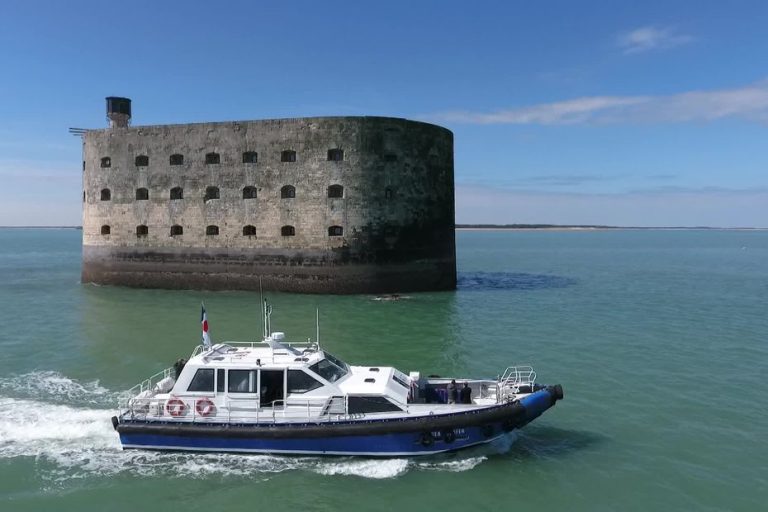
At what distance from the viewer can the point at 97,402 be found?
1362 centimetres

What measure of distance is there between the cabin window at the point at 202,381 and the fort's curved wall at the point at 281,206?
18183 mm

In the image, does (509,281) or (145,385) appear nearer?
(145,385)

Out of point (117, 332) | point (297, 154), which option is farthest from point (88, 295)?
point (297, 154)

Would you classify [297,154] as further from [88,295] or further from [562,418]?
[562,418]

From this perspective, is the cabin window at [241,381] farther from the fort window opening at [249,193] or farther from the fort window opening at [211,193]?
the fort window opening at [211,193]

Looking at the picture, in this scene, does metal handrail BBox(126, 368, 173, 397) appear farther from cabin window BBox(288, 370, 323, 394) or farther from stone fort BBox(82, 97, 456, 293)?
stone fort BBox(82, 97, 456, 293)

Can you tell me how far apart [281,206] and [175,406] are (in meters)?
19.7

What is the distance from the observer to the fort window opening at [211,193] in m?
30.9

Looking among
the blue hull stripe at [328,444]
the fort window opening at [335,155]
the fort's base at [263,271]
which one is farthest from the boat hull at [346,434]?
the fort window opening at [335,155]

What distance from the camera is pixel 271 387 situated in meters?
11.0

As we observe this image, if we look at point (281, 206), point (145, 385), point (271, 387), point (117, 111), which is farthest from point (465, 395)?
point (117, 111)

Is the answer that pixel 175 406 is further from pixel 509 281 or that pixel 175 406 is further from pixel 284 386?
pixel 509 281

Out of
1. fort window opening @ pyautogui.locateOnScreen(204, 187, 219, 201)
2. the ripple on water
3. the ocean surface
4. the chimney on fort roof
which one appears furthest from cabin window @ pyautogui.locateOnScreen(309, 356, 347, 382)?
the chimney on fort roof

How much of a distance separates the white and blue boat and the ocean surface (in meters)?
0.32
